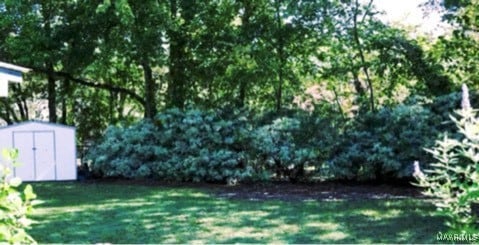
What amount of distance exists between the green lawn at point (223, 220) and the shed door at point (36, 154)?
377cm

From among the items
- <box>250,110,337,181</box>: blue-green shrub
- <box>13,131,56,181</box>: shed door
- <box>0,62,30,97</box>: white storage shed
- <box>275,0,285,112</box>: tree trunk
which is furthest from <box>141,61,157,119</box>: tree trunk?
<box>0,62,30,97</box>: white storage shed

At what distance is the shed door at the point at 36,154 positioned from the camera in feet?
40.5

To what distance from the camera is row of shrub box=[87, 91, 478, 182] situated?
395 inches

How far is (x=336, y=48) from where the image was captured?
12.4 metres

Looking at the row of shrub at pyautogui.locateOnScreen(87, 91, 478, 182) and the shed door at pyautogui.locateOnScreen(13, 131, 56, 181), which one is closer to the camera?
the row of shrub at pyautogui.locateOnScreen(87, 91, 478, 182)

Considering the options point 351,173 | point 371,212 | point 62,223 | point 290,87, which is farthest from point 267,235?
point 290,87

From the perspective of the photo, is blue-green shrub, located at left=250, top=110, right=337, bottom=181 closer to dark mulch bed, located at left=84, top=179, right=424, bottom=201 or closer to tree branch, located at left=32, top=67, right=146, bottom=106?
dark mulch bed, located at left=84, top=179, right=424, bottom=201

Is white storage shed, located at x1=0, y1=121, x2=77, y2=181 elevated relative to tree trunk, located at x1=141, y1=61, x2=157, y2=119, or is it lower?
lower

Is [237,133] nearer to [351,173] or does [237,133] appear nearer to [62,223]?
[351,173]

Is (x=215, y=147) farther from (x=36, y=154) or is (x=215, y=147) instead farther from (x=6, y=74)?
(x=6, y=74)

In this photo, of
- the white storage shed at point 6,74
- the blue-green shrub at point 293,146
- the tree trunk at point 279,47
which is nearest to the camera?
the white storage shed at point 6,74

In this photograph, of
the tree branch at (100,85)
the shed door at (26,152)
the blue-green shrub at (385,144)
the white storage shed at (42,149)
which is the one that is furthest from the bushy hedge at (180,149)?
the tree branch at (100,85)

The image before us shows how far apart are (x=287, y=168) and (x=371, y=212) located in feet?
13.7

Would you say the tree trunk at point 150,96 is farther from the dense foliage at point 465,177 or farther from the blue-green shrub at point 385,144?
the dense foliage at point 465,177
